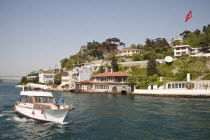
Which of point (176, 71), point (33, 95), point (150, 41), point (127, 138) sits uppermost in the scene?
point (150, 41)

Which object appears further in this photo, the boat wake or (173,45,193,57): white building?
(173,45,193,57): white building

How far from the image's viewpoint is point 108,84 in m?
67.1

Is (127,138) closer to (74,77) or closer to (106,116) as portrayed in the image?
(106,116)

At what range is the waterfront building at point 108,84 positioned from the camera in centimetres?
6397

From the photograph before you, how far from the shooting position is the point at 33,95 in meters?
26.0

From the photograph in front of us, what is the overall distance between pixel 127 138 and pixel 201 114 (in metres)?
15.3

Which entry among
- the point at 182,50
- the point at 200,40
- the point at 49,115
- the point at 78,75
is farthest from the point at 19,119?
the point at 200,40

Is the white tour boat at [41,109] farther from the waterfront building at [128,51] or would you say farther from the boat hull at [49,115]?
the waterfront building at [128,51]

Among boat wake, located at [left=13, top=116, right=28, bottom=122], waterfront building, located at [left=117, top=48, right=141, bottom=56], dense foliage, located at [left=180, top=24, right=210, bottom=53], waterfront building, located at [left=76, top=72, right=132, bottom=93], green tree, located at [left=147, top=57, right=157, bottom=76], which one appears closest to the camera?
Answer: boat wake, located at [left=13, top=116, right=28, bottom=122]

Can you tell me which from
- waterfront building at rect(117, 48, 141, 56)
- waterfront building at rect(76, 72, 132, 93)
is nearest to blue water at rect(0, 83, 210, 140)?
waterfront building at rect(76, 72, 132, 93)

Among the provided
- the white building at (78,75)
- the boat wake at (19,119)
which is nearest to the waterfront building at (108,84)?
the white building at (78,75)

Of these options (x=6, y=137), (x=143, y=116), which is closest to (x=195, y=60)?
(x=143, y=116)

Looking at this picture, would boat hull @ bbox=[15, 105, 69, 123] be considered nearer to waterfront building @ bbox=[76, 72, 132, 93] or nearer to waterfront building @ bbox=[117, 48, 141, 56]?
waterfront building @ bbox=[76, 72, 132, 93]

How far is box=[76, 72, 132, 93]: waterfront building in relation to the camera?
6397 cm
